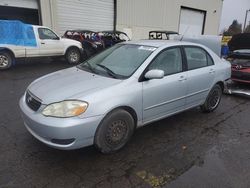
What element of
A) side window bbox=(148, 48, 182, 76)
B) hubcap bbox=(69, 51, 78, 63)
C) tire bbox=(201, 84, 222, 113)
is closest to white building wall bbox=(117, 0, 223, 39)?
hubcap bbox=(69, 51, 78, 63)

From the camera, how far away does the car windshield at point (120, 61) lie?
11.6 feet

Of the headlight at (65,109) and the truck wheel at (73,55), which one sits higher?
the headlight at (65,109)

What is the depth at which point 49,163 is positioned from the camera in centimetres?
302

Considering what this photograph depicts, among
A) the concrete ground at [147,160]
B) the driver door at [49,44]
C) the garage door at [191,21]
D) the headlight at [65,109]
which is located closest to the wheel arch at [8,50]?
the driver door at [49,44]

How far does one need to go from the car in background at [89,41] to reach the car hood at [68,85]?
827 cm

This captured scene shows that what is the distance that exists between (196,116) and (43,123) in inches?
128

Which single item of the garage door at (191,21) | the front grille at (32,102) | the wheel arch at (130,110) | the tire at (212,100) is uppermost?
the garage door at (191,21)

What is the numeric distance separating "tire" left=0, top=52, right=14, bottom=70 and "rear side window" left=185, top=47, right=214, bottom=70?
719 cm

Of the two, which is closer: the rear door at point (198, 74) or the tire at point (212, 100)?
the rear door at point (198, 74)

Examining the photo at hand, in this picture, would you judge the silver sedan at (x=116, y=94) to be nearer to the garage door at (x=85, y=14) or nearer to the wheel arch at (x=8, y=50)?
the wheel arch at (x=8, y=50)

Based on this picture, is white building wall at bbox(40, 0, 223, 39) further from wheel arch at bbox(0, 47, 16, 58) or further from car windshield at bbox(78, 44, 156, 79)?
car windshield at bbox(78, 44, 156, 79)

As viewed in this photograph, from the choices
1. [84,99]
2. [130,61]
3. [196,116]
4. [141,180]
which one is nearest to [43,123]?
[84,99]

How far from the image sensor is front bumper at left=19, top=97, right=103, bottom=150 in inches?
108

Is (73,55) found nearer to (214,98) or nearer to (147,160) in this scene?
(214,98)
